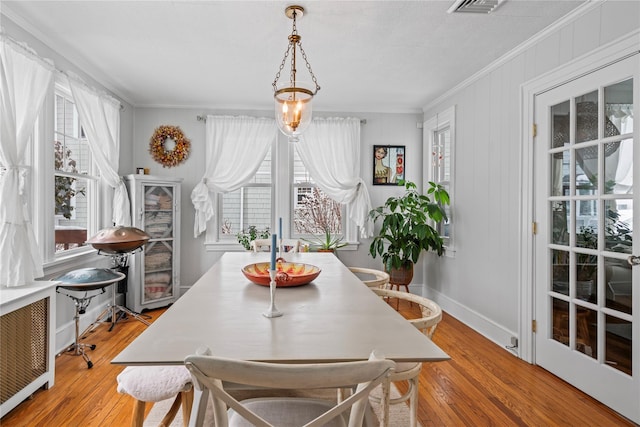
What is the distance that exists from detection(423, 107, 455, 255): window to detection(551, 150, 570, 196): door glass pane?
1.48 m

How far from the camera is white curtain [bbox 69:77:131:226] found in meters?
3.48

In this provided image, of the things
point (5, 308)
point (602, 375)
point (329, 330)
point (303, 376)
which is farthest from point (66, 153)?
point (602, 375)

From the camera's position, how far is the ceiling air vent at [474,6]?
236 centimetres

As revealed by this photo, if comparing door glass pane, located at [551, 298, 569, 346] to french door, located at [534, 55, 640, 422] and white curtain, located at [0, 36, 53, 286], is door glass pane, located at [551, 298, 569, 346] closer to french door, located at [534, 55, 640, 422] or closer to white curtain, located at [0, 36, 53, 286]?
french door, located at [534, 55, 640, 422]

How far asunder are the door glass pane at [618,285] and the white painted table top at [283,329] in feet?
5.13

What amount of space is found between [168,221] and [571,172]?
399cm

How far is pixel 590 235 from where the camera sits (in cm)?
247

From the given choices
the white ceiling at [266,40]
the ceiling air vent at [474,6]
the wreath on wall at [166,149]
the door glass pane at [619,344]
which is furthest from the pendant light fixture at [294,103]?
the wreath on wall at [166,149]

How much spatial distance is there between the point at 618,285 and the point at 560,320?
0.56m

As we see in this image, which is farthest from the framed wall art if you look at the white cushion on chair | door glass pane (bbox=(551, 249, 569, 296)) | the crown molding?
the white cushion on chair

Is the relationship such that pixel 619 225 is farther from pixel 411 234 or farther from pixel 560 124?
pixel 411 234

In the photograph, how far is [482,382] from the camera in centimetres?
262

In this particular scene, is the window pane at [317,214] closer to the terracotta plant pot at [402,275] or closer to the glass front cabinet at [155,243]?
the terracotta plant pot at [402,275]

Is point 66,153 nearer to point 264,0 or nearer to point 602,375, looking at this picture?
point 264,0
